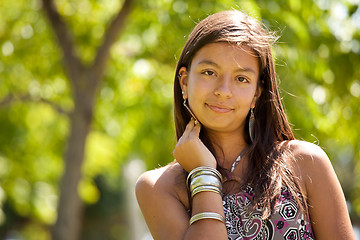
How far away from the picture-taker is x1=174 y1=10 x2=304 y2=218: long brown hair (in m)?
2.35

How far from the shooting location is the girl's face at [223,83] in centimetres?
240

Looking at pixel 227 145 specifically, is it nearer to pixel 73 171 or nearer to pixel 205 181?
pixel 205 181

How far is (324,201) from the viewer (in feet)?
7.47

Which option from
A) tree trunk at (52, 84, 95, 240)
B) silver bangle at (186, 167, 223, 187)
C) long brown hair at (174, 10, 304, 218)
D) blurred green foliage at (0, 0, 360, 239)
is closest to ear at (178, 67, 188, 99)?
long brown hair at (174, 10, 304, 218)

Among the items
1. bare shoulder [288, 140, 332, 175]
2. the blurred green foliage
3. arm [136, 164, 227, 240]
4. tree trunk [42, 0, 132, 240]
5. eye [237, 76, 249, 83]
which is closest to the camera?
arm [136, 164, 227, 240]

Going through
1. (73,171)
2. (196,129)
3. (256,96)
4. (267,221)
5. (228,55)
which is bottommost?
(267,221)

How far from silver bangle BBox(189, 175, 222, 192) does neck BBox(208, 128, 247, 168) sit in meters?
0.21

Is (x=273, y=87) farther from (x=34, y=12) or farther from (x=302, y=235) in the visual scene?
(x=34, y=12)

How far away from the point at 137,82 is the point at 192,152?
6050 millimetres

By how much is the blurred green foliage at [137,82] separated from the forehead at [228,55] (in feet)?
2.85

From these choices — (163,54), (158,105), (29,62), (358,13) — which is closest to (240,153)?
(358,13)

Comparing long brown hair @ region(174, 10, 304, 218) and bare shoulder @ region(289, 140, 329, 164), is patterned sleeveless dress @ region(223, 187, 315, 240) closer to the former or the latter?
long brown hair @ region(174, 10, 304, 218)

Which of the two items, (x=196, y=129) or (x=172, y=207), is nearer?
(x=172, y=207)

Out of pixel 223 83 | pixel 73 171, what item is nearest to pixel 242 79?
pixel 223 83
